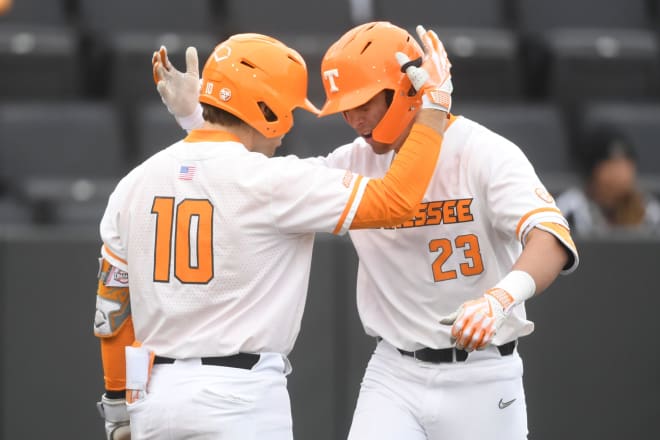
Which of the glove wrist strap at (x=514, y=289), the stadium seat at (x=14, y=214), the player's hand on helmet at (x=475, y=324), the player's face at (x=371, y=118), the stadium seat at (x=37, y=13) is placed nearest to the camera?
the player's hand on helmet at (x=475, y=324)

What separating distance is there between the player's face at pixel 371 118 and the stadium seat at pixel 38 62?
13.4 ft

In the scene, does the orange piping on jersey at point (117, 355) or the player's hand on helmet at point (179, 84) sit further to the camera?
the player's hand on helmet at point (179, 84)

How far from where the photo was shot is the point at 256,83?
356 cm

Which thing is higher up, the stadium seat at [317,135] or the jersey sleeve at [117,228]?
the stadium seat at [317,135]

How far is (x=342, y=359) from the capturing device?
5.54 meters

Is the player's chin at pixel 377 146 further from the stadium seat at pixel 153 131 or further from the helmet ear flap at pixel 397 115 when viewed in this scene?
the stadium seat at pixel 153 131

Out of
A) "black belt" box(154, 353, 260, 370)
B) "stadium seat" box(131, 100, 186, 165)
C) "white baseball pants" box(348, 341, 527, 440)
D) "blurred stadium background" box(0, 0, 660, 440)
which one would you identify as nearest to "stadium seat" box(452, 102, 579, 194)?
"blurred stadium background" box(0, 0, 660, 440)

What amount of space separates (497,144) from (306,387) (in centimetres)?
224

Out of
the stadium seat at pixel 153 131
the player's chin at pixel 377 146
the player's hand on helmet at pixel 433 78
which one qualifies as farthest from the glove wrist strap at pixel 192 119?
the stadium seat at pixel 153 131

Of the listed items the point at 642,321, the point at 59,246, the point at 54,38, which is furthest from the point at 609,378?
the point at 54,38

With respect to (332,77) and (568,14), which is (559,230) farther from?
(568,14)

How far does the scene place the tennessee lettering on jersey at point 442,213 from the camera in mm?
3734

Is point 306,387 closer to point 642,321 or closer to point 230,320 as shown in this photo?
point 642,321

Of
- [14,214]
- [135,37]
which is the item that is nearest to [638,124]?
[135,37]
